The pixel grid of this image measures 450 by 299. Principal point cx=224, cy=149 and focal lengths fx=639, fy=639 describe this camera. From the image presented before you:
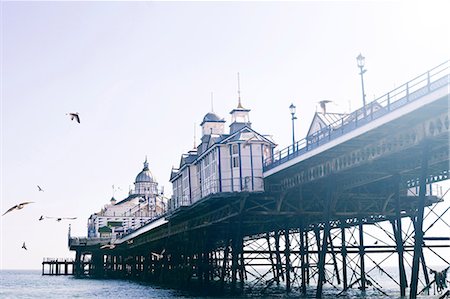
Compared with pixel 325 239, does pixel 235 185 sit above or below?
above

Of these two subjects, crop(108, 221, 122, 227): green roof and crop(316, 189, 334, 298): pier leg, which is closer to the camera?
crop(316, 189, 334, 298): pier leg

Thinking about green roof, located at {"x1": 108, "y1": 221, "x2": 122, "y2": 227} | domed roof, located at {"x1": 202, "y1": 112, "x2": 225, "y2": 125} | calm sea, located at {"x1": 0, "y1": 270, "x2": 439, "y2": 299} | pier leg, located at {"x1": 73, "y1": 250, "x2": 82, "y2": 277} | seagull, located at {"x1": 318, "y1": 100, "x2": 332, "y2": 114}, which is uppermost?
domed roof, located at {"x1": 202, "y1": 112, "x2": 225, "y2": 125}

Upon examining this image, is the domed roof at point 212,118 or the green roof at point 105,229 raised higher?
the domed roof at point 212,118

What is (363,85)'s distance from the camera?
34.0m

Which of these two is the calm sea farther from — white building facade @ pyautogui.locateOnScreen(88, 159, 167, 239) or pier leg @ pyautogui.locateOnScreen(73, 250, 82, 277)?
white building facade @ pyautogui.locateOnScreen(88, 159, 167, 239)

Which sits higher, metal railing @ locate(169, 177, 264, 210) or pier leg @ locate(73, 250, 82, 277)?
metal railing @ locate(169, 177, 264, 210)

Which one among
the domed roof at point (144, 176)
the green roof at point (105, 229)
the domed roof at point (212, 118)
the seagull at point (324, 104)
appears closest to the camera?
the seagull at point (324, 104)

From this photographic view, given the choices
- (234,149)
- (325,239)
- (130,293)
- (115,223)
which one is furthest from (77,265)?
(325,239)

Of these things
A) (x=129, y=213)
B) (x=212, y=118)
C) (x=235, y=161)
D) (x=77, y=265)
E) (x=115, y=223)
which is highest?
(x=212, y=118)

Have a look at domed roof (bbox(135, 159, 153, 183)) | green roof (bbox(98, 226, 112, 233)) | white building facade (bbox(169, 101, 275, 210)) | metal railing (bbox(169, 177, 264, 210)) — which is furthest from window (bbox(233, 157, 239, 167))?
domed roof (bbox(135, 159, 153, 183))

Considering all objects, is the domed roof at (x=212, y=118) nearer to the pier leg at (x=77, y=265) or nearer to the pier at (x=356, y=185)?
the pier at (x=356, y=185)

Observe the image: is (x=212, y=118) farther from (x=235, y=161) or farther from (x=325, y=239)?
(x=325, y=239)

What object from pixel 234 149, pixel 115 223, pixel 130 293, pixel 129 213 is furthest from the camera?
pixel 129 213

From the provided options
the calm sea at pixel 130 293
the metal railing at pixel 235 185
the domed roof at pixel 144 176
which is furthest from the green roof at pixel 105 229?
the metal railing at pixel 235 185
